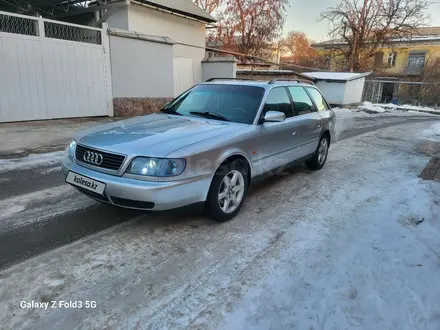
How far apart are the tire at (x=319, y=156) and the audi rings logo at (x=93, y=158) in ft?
12.9

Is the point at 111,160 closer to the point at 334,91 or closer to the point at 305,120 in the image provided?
the point at 305,120

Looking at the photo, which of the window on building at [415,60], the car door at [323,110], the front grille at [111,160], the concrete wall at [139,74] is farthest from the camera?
the window on building at [415,60]

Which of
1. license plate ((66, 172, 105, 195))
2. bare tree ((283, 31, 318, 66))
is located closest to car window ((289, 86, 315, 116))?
license plate ((66, 172, 105, 195))

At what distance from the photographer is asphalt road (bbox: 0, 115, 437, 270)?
10.4ft

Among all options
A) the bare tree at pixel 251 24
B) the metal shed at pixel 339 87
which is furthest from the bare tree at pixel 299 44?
the metal shed at pixel 339 87

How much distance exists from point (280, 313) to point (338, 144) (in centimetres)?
717

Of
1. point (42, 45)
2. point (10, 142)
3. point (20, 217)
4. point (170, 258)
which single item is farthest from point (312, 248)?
point (42, 45)

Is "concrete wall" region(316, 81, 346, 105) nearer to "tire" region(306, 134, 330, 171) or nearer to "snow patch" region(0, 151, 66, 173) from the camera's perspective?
"tire" region(306, 134, 330, 171)

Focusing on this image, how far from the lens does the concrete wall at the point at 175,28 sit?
13.5 m

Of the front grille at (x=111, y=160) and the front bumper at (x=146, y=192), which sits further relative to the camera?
the front grille at (x=111, y=160)

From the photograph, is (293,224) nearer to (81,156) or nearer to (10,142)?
(81,156)

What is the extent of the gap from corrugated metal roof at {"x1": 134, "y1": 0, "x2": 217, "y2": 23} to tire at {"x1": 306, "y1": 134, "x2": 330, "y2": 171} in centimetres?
1046

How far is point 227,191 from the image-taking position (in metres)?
3.79

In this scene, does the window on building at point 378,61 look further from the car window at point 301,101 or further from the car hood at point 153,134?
the car hood at point 153,134
